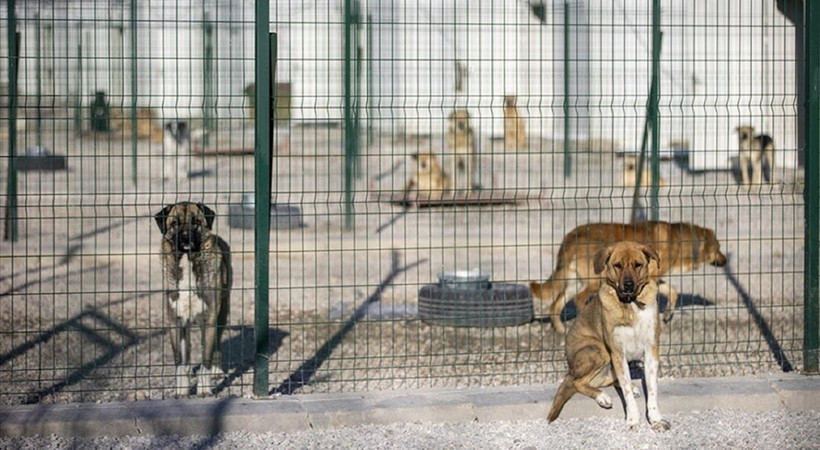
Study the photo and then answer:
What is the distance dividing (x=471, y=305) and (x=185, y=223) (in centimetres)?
247

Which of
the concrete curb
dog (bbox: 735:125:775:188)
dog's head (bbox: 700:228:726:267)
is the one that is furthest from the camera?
dog (bbox: 735:125:775:188)

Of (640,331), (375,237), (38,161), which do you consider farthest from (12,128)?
(375,237)

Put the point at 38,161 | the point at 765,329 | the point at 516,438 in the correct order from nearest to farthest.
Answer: the point at 516,438 < the point at 765,329 < the point at 38,161

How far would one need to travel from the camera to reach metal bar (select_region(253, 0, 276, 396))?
6.39 meters

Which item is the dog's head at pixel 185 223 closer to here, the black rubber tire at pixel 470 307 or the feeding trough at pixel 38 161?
the feeding trough at pixel 38 161

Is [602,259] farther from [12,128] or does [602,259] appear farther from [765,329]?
[12,128]

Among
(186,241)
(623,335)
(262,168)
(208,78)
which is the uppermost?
(208,78)

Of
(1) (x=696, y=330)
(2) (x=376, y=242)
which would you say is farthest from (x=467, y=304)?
(2) (x=376, y=242)

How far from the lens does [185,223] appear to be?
752 centimetres

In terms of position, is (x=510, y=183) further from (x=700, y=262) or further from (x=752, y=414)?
(x=752, y=414)

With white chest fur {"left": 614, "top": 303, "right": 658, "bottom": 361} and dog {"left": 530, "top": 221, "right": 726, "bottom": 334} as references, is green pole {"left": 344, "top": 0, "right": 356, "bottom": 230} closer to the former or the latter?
dog {"left": 530, "top": 221, "right": 726, "bottom": 334}

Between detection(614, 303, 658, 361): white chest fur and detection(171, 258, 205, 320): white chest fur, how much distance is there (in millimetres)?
2788

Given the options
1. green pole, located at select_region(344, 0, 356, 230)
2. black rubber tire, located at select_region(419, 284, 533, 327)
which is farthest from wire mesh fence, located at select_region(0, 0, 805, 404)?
green pole, located at select_region(344, 0, 356, 230)

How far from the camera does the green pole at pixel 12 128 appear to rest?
282 inches
